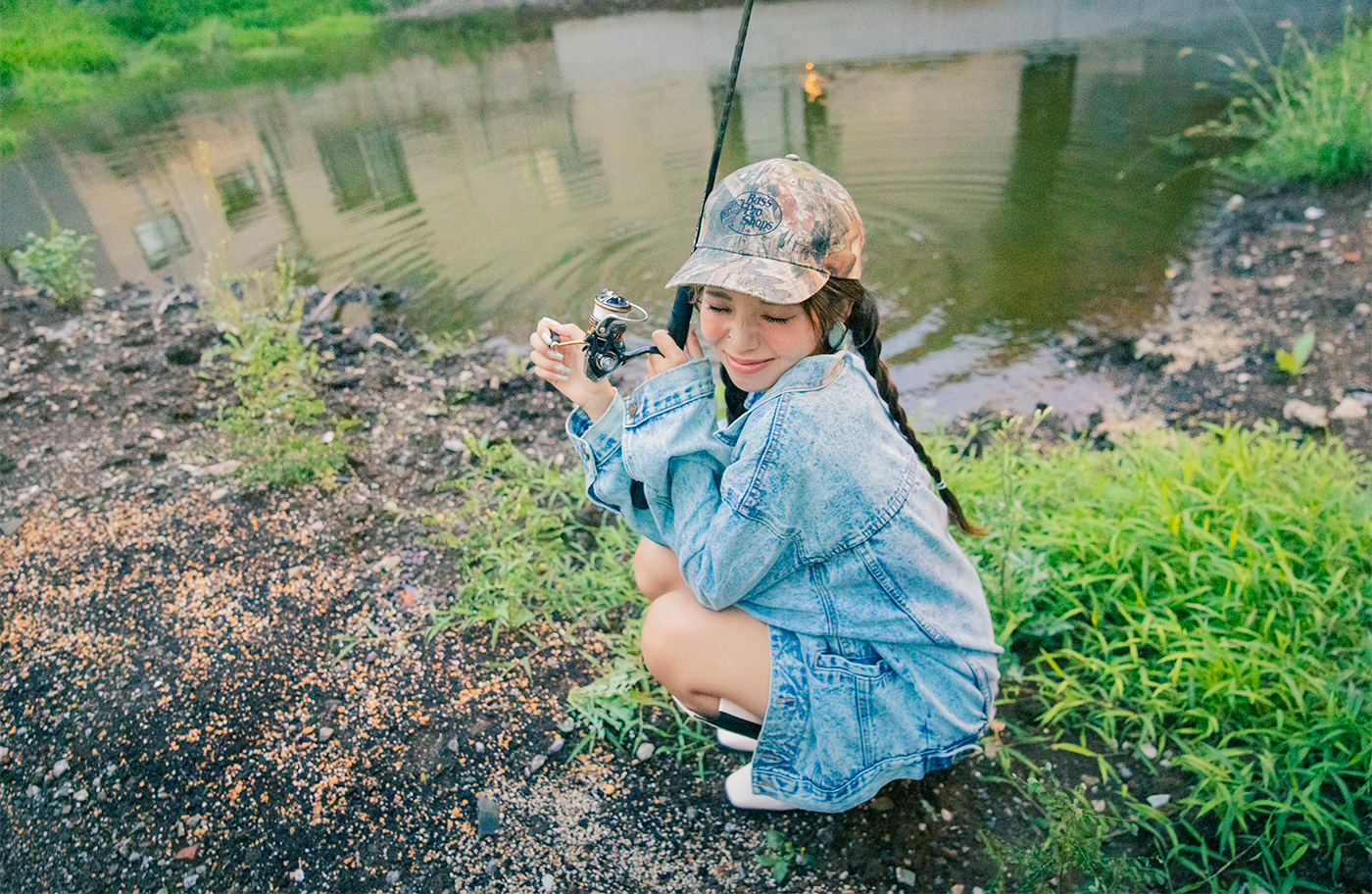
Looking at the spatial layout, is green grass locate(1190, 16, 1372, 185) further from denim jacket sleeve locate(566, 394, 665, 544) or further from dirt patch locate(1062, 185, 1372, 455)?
denim jacket sleeve locate(566, 394, 665, 544)

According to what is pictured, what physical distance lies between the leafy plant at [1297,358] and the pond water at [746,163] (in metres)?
0.64

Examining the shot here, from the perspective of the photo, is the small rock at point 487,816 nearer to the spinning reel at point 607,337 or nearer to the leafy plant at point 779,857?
the leafy plant at point 779,857

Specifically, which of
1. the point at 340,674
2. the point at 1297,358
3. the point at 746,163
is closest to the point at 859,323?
the point at 340,674

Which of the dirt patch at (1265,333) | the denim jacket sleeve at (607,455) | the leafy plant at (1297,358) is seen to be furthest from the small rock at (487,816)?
the leafy plant at (1297,358)

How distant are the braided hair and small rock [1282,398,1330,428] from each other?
6.54 feet

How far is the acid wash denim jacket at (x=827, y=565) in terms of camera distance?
1.46 metres

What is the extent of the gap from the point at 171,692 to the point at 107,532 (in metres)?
0.77

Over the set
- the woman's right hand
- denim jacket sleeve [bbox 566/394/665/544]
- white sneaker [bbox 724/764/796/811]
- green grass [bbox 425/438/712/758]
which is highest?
the woman's right hand

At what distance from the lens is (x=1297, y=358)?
3.18 m

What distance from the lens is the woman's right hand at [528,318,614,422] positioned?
1.69 metres

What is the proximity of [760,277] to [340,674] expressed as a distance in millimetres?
1599

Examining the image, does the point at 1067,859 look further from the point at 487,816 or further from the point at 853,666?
the point at 487,816

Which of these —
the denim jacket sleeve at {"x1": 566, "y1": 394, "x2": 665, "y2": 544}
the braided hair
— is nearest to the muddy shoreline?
the denim jacket sleeve at {"x1": 566, "y1": 394, "x2": 665, "y2": 544}

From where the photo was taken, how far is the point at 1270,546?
7.41 feet
